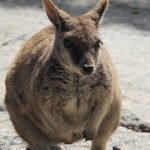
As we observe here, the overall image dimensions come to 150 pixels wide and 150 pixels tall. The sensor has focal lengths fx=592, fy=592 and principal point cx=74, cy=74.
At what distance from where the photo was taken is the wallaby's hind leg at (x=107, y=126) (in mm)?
4090

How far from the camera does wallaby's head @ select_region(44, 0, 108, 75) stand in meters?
3.68

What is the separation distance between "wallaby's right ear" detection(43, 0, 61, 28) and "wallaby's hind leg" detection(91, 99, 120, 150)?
0.70 metres

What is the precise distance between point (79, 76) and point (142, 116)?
1.11 meters

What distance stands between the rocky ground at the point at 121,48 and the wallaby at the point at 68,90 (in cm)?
39

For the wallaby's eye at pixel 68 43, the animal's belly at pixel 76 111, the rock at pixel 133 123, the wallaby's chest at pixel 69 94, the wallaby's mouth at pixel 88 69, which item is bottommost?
the rock at pixel 133 123

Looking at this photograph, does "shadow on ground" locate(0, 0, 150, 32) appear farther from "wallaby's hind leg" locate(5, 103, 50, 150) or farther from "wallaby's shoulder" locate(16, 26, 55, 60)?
"wallaby's hind leg" locate(5, 103, 50, 150)

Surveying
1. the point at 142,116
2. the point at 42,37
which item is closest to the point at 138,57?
the point at 142,116

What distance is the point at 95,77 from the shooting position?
152 inches

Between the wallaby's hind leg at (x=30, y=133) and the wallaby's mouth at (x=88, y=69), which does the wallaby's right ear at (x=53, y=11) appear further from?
the wallaby's hind leg at (x=30, y=133)

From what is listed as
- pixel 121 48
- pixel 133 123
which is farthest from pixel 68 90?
pixel 121 48

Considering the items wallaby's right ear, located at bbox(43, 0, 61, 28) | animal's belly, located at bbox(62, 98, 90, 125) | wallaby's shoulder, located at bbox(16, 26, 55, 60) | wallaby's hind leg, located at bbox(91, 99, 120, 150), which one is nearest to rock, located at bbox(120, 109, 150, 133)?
wallaby's hind leg, located at bbox(91, 99, 120, 150)

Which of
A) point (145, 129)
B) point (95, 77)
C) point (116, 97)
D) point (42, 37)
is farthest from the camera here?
point (145, 129)

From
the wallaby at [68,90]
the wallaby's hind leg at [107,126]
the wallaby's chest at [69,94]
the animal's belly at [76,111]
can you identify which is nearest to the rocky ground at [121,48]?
the wallaby's hind leg at [107,126]

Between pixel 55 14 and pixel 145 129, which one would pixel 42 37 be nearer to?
pixel 55 14
